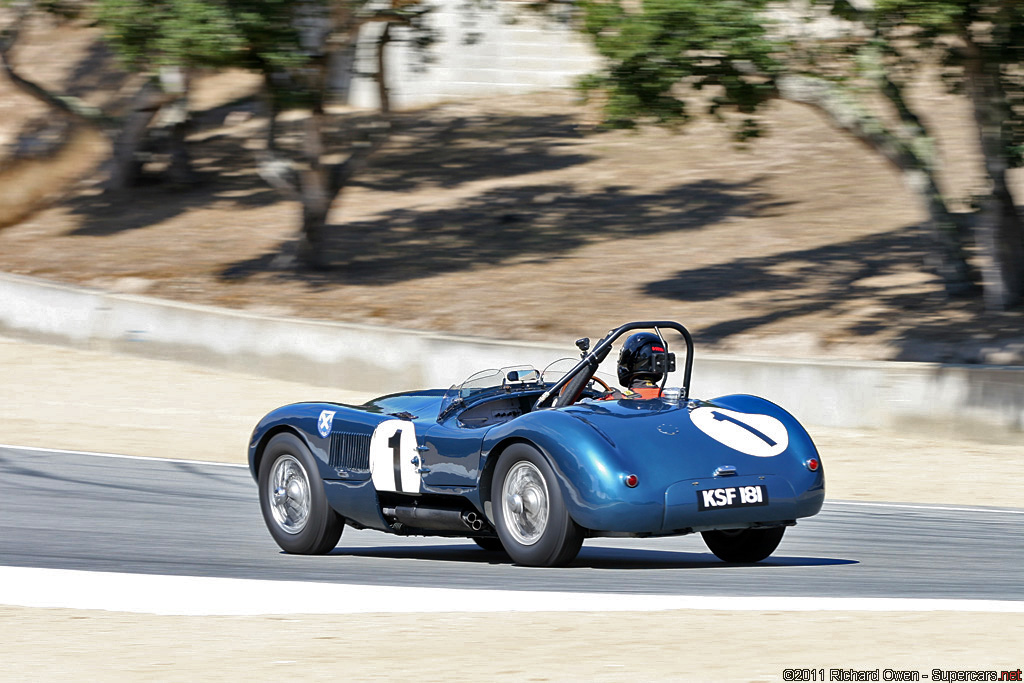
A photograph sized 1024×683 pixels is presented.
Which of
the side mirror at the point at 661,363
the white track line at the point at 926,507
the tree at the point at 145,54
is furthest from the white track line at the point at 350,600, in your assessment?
the tree at the point at 145,54

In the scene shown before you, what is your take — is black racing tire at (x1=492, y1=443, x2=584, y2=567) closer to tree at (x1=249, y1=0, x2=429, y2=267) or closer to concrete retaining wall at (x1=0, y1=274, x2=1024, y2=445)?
concrete retaining wall at (x1=0, y1=274, x2=1024, y2=445)

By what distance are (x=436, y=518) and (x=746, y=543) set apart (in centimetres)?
173

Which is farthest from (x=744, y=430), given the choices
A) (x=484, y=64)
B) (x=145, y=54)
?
(x=484, y=64)

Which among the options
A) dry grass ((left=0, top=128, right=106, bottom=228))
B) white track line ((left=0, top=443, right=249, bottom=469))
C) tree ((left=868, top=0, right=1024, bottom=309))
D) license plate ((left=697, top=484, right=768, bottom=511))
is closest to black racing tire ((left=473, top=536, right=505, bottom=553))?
license plate ((left=697, top=484, right=768, bottom=511))

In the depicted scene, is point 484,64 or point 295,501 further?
point 484,64

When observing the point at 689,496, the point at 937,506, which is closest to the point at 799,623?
the point at 689,496

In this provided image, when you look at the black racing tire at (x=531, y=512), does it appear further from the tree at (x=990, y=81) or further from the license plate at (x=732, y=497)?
the tree at (x=990, y=81)

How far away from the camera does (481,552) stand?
888 cm

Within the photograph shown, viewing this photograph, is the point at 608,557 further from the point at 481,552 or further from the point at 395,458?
the point at 395,458

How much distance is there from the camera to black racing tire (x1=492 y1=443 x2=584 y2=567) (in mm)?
7273

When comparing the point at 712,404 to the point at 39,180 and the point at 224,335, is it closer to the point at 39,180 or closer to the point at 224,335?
the point at 224,335

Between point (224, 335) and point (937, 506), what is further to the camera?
point (224, 335)

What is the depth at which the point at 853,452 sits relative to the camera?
1499cm

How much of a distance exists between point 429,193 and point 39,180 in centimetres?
1005
